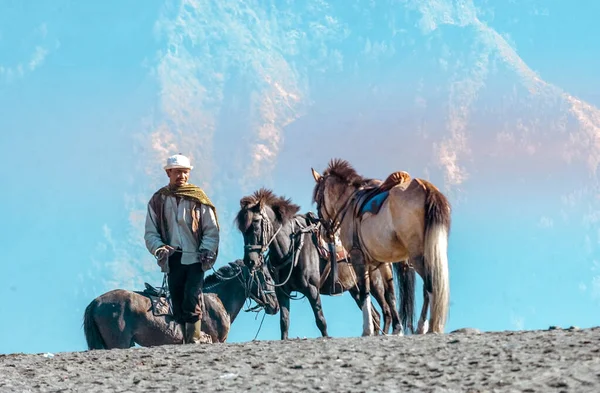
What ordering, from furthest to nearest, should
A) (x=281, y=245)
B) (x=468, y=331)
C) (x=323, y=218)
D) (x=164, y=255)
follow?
1. (x=281, y=245)
2. (x=323, y=218)
3. (x=164, y=255)
4. (x=468, y=331)

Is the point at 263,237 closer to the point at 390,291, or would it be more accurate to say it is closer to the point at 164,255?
the point at 390,291

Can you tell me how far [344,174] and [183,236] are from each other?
12.1ft

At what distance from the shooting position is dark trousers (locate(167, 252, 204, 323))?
12.7 m

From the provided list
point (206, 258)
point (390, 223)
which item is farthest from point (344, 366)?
point (390, 223)

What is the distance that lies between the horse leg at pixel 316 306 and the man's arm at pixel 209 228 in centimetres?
336

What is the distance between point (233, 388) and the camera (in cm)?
955

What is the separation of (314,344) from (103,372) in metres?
1.87

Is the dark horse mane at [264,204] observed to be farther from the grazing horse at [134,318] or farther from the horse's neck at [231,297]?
the horse's neck at [231,297]

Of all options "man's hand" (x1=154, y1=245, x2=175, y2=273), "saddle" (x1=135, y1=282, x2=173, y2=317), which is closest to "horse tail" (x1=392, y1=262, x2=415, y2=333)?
"man's hand" (x1=154, y1=245, x2=175, y2=273)

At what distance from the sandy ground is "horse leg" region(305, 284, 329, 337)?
394 centimetres

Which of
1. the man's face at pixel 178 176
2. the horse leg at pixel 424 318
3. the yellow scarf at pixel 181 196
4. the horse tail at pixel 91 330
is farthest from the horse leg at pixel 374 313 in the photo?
the man's face at pixel 178 176

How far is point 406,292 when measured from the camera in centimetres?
1566

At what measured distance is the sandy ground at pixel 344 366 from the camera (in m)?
8.95

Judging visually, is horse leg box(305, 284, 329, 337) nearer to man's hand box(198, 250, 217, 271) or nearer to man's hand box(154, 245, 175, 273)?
man's hand box(198, 250, 217, 271)
